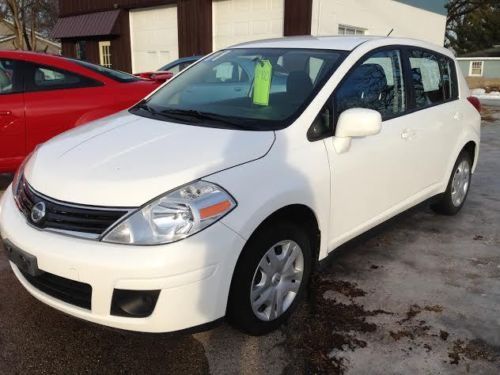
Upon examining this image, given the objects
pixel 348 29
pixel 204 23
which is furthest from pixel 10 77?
pixel 348 29

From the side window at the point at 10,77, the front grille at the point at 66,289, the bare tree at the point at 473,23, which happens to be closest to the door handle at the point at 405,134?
the front grille at the point at 66,289

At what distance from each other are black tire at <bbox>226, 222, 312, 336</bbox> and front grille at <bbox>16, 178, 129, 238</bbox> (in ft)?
2.02

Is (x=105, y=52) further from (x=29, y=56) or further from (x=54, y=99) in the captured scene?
(x=54, y=99)

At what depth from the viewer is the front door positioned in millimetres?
3009

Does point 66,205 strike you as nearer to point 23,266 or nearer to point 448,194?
point 23,266

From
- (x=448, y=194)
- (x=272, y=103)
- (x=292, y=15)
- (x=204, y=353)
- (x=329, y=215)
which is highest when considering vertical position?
(x=292, y=15)

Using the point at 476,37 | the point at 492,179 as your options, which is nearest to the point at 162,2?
the point at 492,179

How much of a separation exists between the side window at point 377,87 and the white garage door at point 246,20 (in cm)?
1122

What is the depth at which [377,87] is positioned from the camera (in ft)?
11.3

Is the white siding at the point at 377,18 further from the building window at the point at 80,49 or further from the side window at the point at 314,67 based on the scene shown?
the building window at the point at 80,49

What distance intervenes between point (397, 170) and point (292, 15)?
11.3 metres

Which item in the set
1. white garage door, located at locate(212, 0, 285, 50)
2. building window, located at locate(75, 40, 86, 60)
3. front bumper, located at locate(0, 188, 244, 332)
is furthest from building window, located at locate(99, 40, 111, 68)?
front bumper, located at locate(0, 188, 244, 332)

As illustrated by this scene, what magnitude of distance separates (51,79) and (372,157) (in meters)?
3.28

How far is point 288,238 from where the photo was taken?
2678mm
